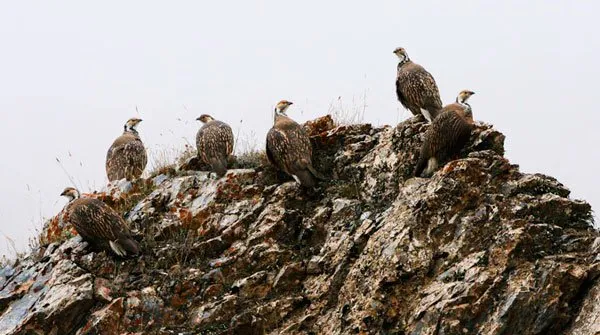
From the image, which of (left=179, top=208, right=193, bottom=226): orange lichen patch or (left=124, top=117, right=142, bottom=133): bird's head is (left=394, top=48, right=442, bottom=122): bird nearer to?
(left=179, top=208, right=193, bottom=226): orange lichen patch

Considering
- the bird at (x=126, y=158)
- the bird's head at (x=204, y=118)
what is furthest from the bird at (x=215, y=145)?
the bird at (x=126, y=158)

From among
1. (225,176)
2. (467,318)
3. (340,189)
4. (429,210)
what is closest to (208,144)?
(225,176)

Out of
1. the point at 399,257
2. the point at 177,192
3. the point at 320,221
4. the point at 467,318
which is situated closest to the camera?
the point at 467,318

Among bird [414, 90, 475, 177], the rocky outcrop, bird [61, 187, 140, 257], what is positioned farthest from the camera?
bird [61, 187, 140, 257]

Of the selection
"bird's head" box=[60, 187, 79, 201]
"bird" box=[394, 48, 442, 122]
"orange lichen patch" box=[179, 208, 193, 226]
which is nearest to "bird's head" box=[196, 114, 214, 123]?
"bird's head" box=[60, 187, 79, 201]

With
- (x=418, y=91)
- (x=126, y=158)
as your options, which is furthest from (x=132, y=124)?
(x=418, y=91)

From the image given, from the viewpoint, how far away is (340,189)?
1284 centimetres

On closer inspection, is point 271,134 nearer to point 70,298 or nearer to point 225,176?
point 225,176

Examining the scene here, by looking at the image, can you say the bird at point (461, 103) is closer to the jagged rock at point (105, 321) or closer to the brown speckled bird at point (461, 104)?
the brown speckled bird at point (461, 104)

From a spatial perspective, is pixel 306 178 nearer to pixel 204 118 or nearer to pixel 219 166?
pixel 219 166

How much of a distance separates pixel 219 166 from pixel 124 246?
224cm

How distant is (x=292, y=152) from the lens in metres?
13.3

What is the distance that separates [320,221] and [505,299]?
11.8 ft

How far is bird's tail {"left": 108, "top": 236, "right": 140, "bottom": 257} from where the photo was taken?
496 inches
